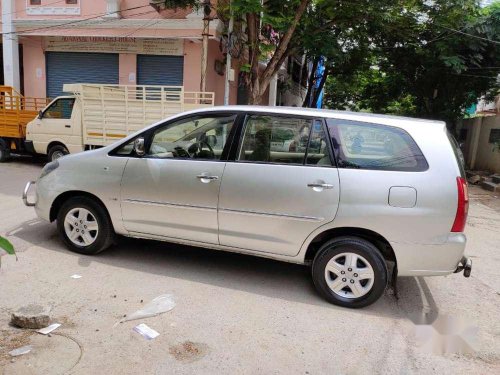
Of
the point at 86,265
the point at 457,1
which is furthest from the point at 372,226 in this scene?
the point at 457,1

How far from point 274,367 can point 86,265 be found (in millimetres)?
2474

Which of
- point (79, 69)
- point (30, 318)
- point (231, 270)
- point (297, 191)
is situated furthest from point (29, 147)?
point (297, 191)

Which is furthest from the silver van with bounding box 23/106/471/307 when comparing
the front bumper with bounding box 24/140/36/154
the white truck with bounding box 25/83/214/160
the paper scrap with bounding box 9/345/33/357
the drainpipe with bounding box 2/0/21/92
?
the drainpipe with bounding box 2/0/21/92

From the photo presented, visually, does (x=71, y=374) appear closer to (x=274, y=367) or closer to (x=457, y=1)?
(x=274, y=367)

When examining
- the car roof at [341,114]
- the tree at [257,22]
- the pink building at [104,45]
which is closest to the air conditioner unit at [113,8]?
the pink building at [104,45]

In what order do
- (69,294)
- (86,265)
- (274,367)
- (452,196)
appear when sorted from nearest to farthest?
(274,367), (452,196), (69,294), (86,265)

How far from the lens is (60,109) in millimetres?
10477

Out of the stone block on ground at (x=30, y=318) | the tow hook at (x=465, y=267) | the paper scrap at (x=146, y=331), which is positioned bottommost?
the paper scrap at (x=146, y=331)

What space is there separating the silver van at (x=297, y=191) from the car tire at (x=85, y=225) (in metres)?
0.01

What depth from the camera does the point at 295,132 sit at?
13.3 ft

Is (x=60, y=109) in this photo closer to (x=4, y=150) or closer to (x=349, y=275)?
(x=4, y=150)

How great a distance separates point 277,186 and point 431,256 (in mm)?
1441

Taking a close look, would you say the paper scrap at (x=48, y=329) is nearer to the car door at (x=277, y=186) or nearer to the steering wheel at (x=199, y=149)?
the car door at (x=277, y=186)

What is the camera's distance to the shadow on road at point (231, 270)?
4035 millimetres
